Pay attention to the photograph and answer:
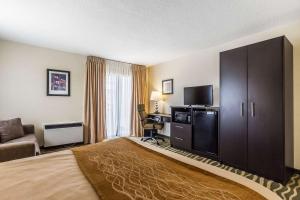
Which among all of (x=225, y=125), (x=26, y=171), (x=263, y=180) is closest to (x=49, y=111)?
(x=26, y=171)

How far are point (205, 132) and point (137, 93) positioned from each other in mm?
2731

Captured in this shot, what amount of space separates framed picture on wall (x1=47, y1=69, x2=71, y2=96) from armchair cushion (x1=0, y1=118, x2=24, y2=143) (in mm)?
1025

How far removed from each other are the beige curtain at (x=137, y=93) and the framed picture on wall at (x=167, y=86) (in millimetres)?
765

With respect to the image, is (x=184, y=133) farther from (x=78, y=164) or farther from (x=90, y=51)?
(x=90, y=51)

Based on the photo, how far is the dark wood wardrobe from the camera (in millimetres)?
2314

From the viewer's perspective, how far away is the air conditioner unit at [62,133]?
12.7ft

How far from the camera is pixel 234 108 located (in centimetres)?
282

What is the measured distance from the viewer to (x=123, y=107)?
529cm

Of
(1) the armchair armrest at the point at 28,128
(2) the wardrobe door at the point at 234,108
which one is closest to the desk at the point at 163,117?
(2) the wardrobe door at the point at 234,108

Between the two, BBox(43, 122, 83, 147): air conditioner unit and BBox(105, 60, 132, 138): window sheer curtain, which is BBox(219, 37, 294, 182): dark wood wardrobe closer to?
BBox(105, 60, 132, 138): window sheer curtain

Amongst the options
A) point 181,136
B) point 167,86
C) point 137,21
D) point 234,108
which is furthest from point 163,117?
point 137,21

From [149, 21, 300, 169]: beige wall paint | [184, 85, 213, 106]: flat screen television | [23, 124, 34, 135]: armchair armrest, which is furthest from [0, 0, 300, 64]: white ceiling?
[23, 124, 34, 135]: armchair armrest

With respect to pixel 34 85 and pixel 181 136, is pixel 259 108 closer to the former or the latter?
pixel 181 136

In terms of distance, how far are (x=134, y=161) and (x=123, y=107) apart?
3908 mm
